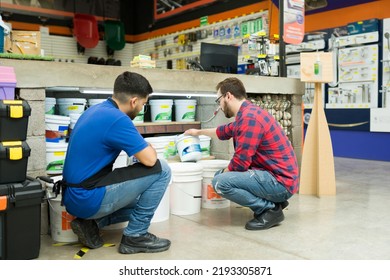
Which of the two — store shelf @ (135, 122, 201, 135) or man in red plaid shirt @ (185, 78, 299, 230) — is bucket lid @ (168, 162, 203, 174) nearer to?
man in red plaid shirt @ (185, 78, 299, 230)

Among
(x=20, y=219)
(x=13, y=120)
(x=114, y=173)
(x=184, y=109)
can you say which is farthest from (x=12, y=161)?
(x=184, y=109)

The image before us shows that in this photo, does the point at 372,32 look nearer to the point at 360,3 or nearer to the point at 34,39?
the point at 360,3

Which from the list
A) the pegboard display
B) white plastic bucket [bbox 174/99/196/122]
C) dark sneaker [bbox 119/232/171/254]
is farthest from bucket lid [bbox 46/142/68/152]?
the pegboard display

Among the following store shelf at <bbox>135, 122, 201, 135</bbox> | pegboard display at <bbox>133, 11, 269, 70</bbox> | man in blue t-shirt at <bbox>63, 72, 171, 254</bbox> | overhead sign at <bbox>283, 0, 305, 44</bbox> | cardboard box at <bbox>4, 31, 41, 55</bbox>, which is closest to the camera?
man in blue t-shirt at <bbox>63, 72, 171, 254</bbox>

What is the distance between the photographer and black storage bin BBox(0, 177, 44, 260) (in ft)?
7.78

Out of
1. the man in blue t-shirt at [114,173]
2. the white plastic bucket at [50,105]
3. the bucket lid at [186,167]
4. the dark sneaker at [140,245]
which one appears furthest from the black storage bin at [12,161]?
the bucket lid at [186,167]

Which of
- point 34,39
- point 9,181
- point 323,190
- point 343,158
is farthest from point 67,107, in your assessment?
point 343,158

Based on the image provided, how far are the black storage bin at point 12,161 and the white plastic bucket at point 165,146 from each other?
1637mm

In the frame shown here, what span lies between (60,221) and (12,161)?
2.19 ft

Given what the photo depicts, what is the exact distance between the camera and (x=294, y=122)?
16.8 ft

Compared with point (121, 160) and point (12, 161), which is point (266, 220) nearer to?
point (121, 160)

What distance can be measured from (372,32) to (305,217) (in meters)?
4.89

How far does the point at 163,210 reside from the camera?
346 centimetres

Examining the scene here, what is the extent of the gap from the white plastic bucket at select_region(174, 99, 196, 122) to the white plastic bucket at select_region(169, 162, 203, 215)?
939 millimetres
